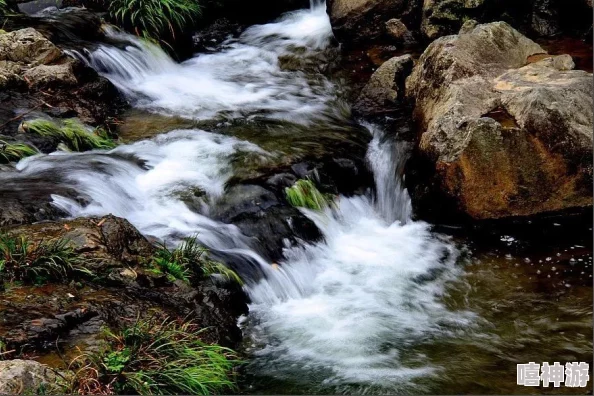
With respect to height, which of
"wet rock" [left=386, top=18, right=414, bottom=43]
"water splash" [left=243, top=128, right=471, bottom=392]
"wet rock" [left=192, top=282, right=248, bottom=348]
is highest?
"wet rock" [left=386, top=18, right=414, bottom=43]

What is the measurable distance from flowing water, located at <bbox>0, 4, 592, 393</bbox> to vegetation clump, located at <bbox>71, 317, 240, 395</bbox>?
18.4 inches

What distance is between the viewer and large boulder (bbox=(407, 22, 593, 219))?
7.02 meters

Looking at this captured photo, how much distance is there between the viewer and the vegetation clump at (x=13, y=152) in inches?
289

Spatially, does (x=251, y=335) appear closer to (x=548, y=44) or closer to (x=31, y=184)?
(x=31, y=184)

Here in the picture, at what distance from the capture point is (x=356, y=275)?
6.79 meters

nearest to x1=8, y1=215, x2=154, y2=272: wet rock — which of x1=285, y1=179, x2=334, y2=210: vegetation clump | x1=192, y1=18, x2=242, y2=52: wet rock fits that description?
x1=285, y1=179, x2=334, y2=210: vegetation clump

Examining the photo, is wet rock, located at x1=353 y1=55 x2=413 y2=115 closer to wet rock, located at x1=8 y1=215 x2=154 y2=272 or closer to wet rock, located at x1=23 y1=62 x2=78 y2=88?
wet rock, located at x1=23 y1=62 x2=78 y2=88

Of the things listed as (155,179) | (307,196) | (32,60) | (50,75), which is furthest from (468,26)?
(32,60)

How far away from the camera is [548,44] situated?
10.2 metres

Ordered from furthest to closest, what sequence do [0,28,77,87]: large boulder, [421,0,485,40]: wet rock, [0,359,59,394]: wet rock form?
[421,0,485,40]: wet rock < [0,28,77,87]: large boulder < [0,359,59,394]: wet rock

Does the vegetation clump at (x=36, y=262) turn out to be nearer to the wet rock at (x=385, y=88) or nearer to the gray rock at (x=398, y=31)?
the wet rock at (x=385, y=88)

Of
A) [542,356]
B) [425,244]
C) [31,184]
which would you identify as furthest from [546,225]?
[31,184]

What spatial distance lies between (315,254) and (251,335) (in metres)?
1.64

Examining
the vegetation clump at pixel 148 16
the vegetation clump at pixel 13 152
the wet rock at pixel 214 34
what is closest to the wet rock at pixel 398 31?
the wet rock at pixel 214 34
